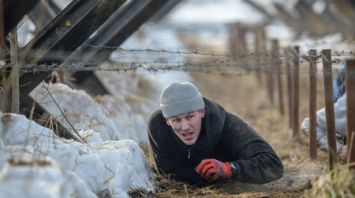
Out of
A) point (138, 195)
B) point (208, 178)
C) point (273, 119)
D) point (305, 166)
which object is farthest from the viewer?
point (273, 119)

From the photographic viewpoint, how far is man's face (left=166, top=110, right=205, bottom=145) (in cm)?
684

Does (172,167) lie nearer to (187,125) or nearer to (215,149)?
(215,149)

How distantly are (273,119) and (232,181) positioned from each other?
5806 mm

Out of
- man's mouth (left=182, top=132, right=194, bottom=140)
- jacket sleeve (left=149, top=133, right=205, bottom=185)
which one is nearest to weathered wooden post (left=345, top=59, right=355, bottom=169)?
man's mouth (left=182, top=132, right=194, bottom=140)

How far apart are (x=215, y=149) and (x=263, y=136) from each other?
3.58m

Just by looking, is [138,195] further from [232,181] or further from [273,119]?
[273,119]

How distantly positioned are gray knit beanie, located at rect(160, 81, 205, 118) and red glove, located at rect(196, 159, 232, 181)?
16.9 inches

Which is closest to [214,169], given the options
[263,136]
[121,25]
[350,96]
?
[350,96]

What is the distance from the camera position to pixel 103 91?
33.5ft

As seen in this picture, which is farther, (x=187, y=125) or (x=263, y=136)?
(x=263, y=136)

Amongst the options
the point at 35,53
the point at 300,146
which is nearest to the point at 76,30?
the point at 35,53

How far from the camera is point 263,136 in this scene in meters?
10.7

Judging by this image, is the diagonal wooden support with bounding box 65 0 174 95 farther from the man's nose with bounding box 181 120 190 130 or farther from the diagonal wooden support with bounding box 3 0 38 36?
the diagonal wooden support with bounding box 3 0 38 36

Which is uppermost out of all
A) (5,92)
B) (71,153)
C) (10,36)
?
(10,36)
